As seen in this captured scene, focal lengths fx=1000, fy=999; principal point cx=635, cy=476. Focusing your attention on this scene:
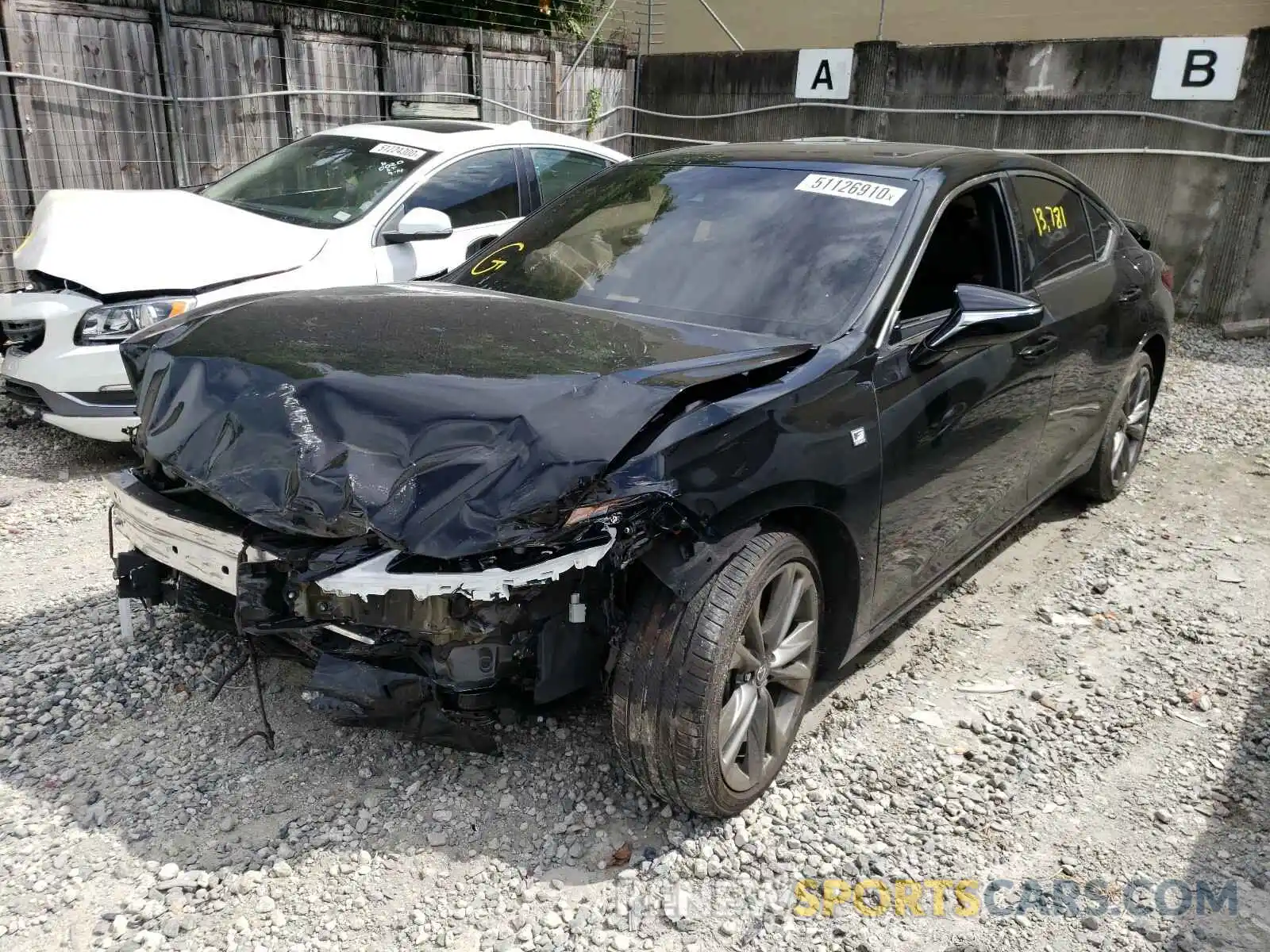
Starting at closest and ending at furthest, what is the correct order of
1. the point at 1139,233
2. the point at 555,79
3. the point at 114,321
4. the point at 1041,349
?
1. the point at 1041,349
2. the point at 114,321
3. the point at 1139,233
4. the point at 555,79

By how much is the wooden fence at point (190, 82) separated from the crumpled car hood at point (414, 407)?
6.19 meters

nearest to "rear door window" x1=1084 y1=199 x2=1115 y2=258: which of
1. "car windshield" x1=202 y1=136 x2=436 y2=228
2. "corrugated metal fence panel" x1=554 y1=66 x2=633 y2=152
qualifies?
"car windshield" x1=202 y1=136 x2=436 y2=228

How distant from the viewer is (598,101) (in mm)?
12617

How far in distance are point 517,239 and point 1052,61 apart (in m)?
7.61

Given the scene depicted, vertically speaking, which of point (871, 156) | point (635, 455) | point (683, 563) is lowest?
point (683, 563)

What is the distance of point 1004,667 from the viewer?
3.77 meters

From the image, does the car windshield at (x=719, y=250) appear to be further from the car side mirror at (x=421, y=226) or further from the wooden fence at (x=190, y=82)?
the wooden fence at (x=190, y=82)

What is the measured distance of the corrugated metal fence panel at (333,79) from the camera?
31.9 feet

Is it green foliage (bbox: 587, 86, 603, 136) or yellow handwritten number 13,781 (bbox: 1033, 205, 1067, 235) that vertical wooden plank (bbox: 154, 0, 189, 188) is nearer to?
green foliage (bbox: 587, 86, 603, 136)

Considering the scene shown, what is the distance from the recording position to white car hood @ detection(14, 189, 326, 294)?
516 cm

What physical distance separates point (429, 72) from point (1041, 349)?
28.9 feet

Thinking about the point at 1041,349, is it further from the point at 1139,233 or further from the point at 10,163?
the point at 10,163

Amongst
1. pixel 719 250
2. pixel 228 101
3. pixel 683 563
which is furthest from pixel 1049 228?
pixel 228 101

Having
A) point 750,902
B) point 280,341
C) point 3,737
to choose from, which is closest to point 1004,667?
point 750,902
